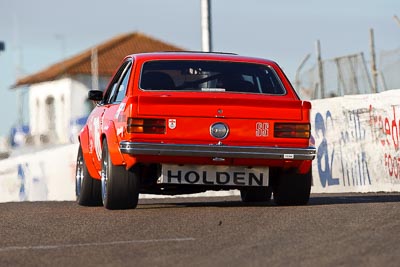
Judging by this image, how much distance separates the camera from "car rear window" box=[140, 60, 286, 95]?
12555 mm

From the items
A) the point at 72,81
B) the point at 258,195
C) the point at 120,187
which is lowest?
the point at 258,195

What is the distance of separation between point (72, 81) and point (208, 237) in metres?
79.4

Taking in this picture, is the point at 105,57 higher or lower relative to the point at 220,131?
higher

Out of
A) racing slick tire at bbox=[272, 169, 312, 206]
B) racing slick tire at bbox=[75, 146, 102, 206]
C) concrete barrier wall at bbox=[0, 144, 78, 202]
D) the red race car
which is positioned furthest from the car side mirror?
concrete barrier wall at bbox=[0, 144, 78, 202]

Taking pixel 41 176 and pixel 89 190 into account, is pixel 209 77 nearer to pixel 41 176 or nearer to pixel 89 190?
pixel 89 190

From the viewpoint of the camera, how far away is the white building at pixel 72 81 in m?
87.8

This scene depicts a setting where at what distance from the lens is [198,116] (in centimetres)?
1184

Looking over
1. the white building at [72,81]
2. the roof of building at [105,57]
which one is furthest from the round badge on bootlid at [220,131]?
the roof of building at [105,57]

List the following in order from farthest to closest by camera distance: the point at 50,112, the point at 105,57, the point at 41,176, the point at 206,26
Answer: the point at 105,57 < the point at 50,112 < the point at 206,26 < the point at 41,176

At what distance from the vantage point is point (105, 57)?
303 feet

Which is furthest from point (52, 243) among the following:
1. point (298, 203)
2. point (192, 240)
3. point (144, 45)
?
point (144, 45)

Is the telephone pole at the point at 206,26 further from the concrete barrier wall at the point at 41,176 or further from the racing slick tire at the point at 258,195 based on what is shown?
the racing slick tire at the point at 258,195

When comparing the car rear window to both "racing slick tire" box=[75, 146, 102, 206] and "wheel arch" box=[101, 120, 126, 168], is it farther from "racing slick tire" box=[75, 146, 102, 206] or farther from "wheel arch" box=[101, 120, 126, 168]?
"racing slick tire" box=[75, 146, 102, 206]

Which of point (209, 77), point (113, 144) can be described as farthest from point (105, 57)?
point (113, 144)
